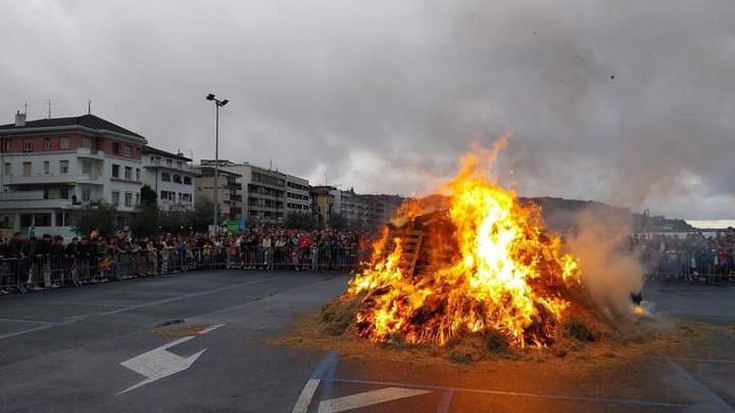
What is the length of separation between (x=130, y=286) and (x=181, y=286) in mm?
1687

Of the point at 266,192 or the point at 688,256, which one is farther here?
the point at 266,192

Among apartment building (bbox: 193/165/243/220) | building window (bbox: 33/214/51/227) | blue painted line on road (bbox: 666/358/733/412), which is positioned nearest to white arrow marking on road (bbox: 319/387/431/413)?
blue painted line on road (bbox: 666/358/733/412)

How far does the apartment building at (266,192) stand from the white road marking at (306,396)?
3884 inches

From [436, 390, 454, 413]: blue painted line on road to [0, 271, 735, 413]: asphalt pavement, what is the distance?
2 centimetres

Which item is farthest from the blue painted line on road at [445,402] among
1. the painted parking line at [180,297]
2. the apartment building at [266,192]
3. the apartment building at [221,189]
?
the apartment building at [266,192]

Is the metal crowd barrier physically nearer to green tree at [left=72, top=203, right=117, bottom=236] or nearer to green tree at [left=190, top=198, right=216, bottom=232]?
green tree at [left=72, top=203, right=117, bottom=236]

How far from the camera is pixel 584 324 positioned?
906 cm

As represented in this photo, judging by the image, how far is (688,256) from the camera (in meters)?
22.2

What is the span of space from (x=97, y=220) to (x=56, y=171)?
1259 centimetres

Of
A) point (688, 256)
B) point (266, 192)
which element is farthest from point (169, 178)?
point (688, 256)

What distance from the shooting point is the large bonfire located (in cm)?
881

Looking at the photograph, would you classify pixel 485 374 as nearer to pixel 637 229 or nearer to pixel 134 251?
pixel 637 229

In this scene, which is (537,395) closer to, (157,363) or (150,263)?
(157,363)

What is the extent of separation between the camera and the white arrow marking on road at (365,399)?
5852mm
